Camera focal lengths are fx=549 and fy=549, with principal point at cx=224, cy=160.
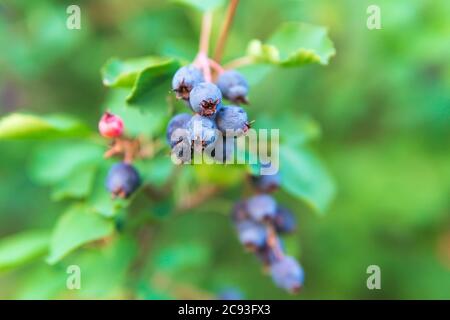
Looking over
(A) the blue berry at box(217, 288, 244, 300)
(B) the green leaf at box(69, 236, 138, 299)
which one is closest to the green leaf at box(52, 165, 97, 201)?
(B) the green leaf at box(69, 236, 138, 299)

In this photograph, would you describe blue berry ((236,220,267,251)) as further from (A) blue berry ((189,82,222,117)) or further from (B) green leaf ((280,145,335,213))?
(A) blue berry ((189,82,222,117))

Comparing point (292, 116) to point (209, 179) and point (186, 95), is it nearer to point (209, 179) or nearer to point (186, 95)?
point (209, 179)

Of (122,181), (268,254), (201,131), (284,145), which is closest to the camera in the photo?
(201,131)

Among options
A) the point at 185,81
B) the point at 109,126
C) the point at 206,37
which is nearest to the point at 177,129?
the point at 185,81

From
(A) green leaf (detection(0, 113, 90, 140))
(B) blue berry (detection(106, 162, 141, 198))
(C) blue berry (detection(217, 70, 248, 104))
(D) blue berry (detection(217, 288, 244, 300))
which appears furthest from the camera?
(D) blue berry (detection(217, 288, 244, 300))

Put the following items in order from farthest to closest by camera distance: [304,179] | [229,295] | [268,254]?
[229,295] < [304,179] < [268,254]

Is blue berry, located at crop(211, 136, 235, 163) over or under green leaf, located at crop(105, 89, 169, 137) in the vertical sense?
under

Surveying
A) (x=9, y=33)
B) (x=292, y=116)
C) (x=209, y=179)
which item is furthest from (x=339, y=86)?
(x=9, y=33)

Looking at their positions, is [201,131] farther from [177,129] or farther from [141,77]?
[141,77]
